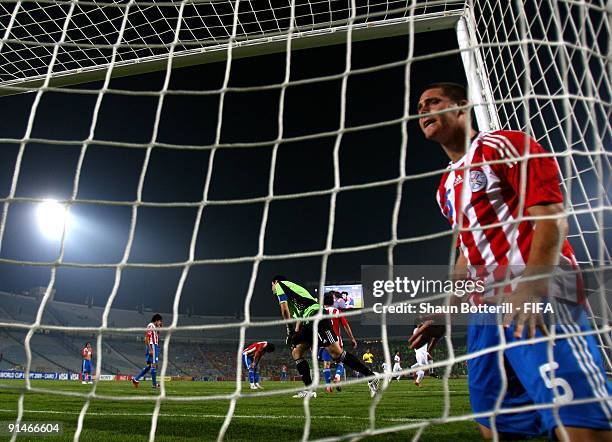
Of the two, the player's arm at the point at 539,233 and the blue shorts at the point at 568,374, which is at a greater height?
the player's arm at the point at 539,233

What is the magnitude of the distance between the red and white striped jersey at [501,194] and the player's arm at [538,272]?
91mm

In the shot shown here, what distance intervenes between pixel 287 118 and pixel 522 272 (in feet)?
72.7

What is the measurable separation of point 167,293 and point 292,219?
15.0 metres

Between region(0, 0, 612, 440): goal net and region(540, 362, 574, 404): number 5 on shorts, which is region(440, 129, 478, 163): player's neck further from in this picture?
region(540, 362, 574, 404): number 5 on shorts

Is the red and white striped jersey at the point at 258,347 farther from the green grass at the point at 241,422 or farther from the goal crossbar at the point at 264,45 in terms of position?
the goal crossbar at the point at 264,45

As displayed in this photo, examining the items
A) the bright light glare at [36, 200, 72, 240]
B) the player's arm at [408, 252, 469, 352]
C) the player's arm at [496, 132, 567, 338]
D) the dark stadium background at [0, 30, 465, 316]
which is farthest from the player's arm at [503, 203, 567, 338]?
the bright light glare at [36, 200, 72, 240]

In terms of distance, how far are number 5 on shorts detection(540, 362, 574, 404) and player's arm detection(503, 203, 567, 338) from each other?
13 cm

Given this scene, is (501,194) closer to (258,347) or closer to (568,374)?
(568,374)

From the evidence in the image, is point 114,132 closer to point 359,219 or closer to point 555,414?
point 359,219

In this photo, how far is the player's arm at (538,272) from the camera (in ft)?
4.72

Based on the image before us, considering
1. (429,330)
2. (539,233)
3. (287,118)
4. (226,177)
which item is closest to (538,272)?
(539,233)

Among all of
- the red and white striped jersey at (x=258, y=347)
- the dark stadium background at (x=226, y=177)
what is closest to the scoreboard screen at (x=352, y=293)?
the dark stadium background at (x=226, y=177)

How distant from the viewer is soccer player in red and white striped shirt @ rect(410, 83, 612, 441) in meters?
1.45

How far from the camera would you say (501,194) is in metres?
1.82
